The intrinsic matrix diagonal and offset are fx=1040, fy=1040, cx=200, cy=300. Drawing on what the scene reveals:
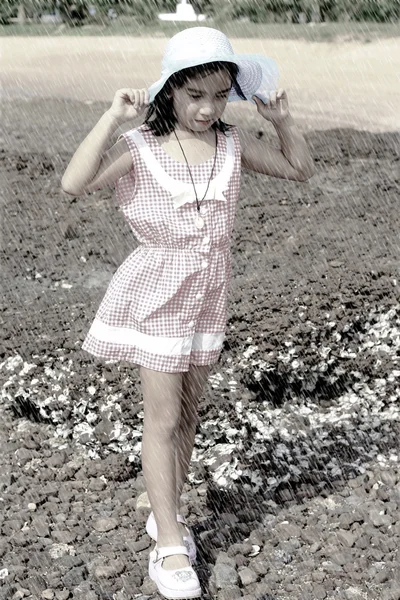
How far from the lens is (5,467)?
3.77 meters

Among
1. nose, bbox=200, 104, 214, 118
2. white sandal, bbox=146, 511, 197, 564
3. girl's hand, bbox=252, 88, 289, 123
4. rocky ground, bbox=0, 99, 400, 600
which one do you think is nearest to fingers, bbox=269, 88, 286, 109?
girl's hand, bbox=252, 88, 289, 123

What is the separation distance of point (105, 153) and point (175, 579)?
118 centimetres

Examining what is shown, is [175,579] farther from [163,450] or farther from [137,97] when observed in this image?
[137,97]

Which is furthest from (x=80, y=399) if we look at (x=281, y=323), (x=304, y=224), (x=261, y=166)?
(x=304, y=224)

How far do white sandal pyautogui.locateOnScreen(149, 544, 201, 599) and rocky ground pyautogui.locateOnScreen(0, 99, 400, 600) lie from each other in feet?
0.48

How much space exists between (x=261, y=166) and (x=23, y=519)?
1402 mm

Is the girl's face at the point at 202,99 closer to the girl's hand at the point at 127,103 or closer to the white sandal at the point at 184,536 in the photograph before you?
the girl's hand at the point at 127,103

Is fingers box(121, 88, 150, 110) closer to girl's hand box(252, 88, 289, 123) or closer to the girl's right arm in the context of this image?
the girl's right arm

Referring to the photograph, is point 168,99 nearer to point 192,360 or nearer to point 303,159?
point 303,159

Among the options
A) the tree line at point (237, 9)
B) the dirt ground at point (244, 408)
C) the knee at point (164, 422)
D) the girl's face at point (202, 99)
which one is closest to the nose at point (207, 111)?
the girl's face at point (202, 99)

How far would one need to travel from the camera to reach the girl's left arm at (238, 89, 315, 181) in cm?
293

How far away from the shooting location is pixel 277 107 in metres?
2.90

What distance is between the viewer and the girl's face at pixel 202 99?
274 centimetres

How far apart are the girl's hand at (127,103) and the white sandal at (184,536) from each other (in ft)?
3.89
